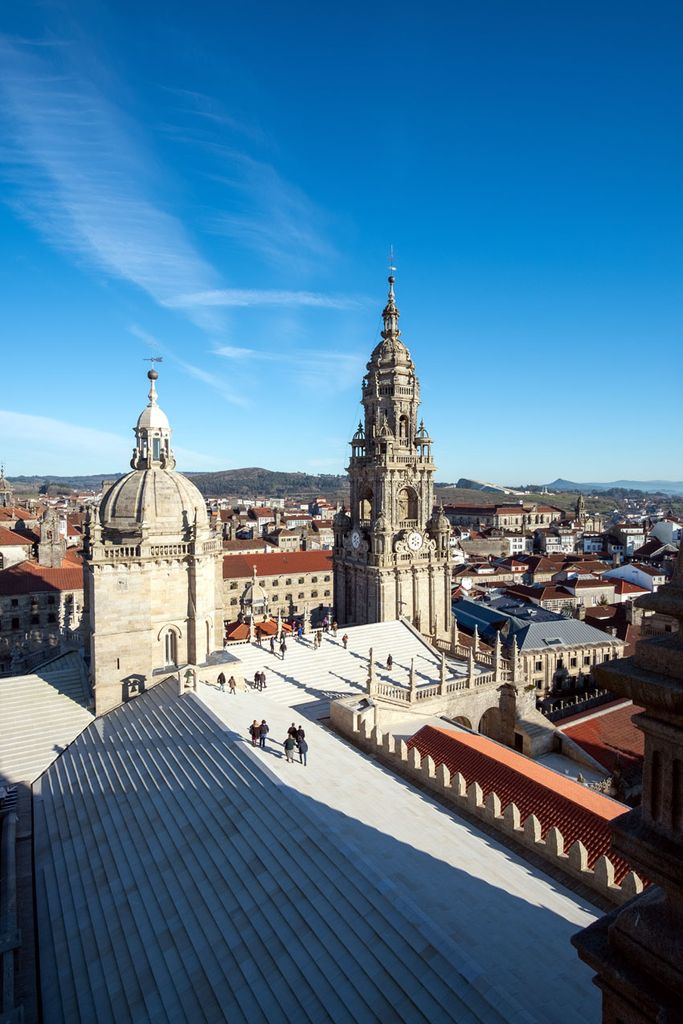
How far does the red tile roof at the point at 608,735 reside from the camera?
30.7 metres

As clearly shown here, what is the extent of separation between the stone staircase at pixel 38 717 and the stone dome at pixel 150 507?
22.4ft

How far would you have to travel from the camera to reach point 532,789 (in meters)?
19.3

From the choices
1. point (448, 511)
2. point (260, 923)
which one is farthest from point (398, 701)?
point (448, 511)

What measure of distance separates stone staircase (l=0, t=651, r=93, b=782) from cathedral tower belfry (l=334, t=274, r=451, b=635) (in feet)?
59.4

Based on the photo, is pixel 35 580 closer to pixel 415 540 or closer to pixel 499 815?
pixel 415 540

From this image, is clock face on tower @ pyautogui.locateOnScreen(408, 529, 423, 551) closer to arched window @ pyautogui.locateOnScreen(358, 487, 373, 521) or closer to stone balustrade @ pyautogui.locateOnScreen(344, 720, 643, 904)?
arched window @ pyautogui.locateOnScreen(358, 487, 373, 521)

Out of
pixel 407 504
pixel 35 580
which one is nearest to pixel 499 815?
pixel 407 504

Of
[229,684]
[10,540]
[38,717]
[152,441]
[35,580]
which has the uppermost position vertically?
[152,441]

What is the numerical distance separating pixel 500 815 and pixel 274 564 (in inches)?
2638

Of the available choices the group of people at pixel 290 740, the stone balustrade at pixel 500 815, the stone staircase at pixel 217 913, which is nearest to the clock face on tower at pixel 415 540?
the stone balustrade at pixel 500 815

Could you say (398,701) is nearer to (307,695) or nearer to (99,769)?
(307,695)

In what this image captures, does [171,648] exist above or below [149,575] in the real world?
below

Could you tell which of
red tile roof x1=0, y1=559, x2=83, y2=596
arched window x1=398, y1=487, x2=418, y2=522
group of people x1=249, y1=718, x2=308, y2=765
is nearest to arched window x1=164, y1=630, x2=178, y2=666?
group of people x1=249, y1=718, x2=308, y2=765

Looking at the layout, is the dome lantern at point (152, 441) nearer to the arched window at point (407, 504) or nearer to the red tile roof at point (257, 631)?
the arched window at point (407, 504)
